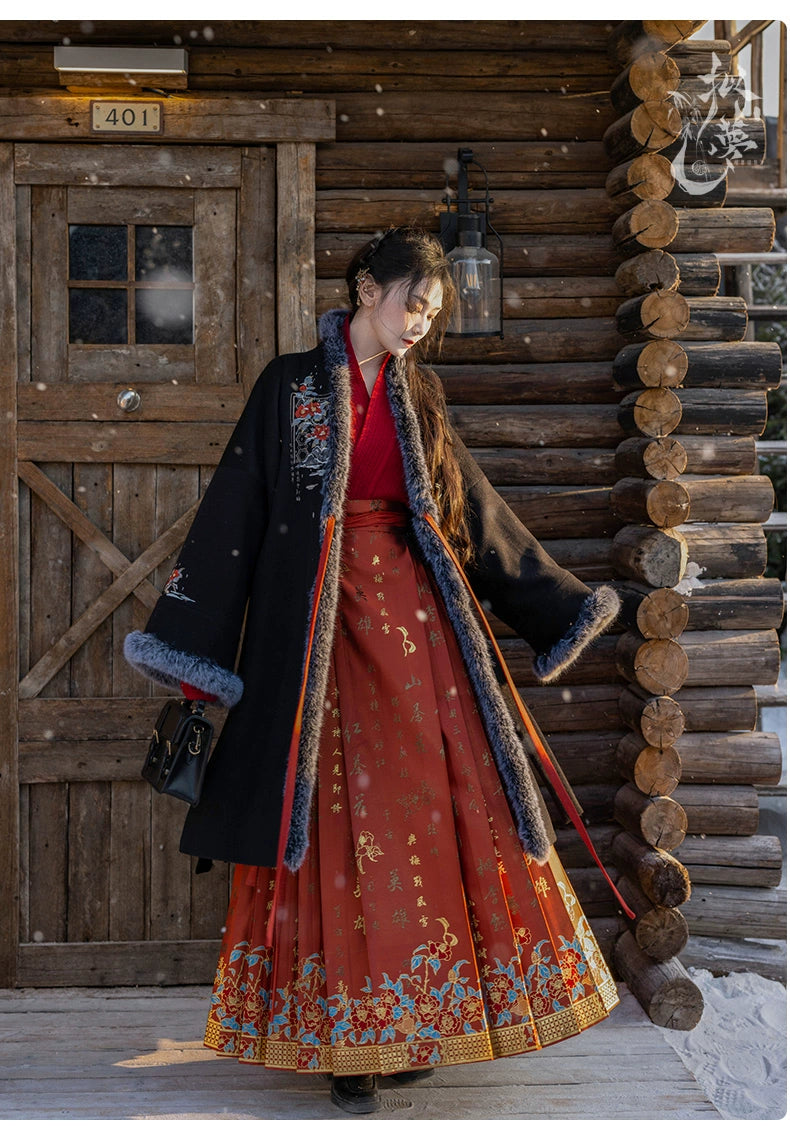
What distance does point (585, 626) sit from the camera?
2850 mm

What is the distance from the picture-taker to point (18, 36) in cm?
351

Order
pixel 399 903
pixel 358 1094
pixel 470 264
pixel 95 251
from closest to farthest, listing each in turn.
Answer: pixel 399 903 → pixel 358 1094 → pixel 470 264 → pixel 95 251

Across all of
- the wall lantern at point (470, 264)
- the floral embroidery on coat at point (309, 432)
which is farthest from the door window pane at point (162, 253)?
the floral embroidery on coat at point (309, 432)

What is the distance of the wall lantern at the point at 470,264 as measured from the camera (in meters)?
3.41

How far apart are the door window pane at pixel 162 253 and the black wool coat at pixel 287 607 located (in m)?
0.98

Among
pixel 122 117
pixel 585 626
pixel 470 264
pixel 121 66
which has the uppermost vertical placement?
pixel 121 66

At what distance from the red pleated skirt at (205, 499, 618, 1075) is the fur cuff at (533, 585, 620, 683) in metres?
0.28

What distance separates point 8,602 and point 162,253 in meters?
1.30

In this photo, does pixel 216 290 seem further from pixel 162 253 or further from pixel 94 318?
pixel 94 318

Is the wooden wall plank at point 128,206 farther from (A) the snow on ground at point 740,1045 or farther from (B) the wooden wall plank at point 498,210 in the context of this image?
(A) the snow on ground at point 740,1045

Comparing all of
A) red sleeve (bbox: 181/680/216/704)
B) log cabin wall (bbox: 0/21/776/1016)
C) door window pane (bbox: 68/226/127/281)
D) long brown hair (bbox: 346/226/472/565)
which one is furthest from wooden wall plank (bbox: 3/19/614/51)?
red sleeve (bbox: 181/680/216/704)

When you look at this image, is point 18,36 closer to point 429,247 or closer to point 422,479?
point 429,247

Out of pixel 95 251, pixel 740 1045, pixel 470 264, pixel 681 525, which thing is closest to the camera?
pixel 470 264

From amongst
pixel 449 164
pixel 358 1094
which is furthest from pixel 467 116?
pixel 358 1094
